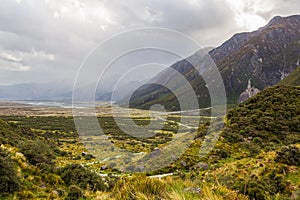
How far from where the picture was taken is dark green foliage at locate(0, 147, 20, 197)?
10469mm

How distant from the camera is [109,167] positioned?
33625 millimetres

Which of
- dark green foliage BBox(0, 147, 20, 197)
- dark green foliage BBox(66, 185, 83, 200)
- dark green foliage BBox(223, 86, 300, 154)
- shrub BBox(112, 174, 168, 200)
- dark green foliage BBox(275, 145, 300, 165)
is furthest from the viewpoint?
dark green foliage BBox(223, 86, 300, 154)

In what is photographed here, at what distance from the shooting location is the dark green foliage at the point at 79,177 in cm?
1539

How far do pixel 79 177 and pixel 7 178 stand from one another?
5805 mm

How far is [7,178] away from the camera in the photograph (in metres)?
10.6

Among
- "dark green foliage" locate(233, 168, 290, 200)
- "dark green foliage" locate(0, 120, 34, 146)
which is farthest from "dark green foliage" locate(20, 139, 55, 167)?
"dark green foliage" locate(233, 168, 290, 200)

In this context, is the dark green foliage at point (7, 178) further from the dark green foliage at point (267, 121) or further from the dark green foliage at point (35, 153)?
the dark green foliage at point (267, 121)

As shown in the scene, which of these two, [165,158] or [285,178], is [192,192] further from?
[165,158]

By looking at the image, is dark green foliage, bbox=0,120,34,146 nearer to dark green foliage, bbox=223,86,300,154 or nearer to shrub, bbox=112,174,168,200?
shrub, bbox=112,174,168,200

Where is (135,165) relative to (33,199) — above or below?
below

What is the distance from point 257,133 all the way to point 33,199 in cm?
2935

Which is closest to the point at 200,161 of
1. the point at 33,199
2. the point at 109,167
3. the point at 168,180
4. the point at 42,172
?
the point at 109,167

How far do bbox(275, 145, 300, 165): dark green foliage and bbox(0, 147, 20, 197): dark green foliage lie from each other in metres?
16.1

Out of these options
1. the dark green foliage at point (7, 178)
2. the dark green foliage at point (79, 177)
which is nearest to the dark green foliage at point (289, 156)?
the dark green foliage at point (79, 177)
